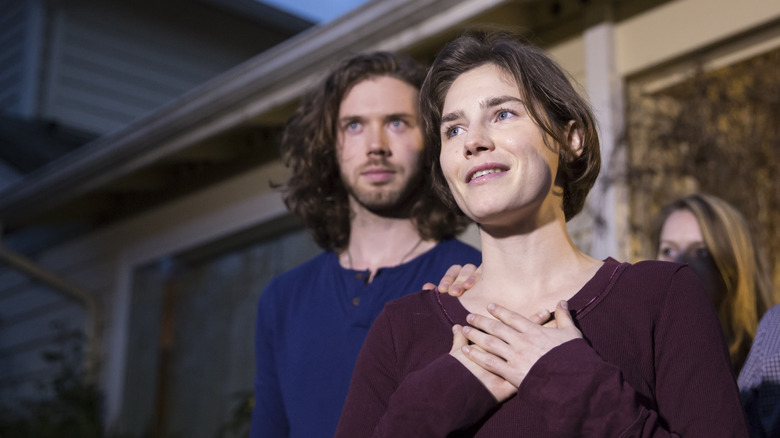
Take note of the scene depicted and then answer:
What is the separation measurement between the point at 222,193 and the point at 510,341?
4851 mm

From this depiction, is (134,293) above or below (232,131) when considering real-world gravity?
below

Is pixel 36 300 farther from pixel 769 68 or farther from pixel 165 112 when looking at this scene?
pixel 769 68

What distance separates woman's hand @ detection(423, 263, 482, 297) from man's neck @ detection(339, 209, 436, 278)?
55cm

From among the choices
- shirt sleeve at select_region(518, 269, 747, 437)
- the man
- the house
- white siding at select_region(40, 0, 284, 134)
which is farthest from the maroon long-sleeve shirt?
white siding at select_region(40, 0, 284, 134)

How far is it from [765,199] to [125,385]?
14.8ft

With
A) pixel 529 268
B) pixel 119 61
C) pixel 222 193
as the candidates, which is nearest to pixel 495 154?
pixel 529 268

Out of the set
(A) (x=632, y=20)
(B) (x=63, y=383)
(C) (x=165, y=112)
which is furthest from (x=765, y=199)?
(B) (x=63, y=383)

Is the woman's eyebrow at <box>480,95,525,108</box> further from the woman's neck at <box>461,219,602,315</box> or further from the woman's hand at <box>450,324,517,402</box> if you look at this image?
the woman's hand at <box>450,324,517,402</box>

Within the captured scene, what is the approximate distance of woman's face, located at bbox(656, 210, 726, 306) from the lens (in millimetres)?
2592

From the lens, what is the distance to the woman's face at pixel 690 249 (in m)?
2.59

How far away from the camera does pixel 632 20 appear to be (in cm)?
374

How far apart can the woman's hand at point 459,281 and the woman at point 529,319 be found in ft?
0.08

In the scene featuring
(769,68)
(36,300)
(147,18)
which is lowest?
(36,300)

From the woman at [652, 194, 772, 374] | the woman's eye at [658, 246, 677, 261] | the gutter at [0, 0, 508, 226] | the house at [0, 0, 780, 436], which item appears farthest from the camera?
the gutter at [0, 0, 508, 226]
